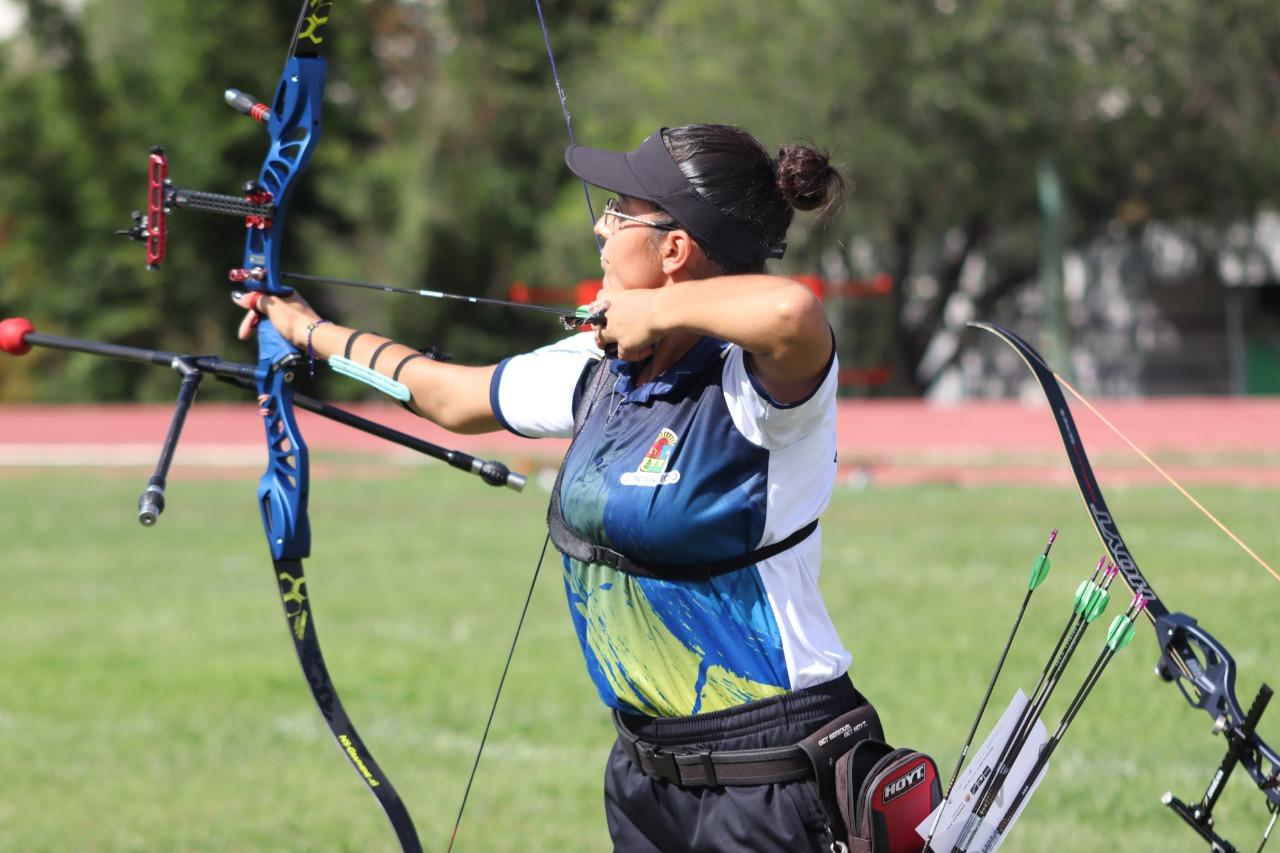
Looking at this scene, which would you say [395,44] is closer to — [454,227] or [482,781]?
[454,227]

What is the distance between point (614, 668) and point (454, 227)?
30.2 metres

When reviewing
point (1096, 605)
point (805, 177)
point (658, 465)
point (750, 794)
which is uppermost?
point (805, 177)

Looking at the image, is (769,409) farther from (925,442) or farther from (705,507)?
(925,442)

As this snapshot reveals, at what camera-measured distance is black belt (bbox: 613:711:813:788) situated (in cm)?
270

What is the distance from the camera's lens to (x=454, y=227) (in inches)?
1280

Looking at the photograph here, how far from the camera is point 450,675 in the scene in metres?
7.97

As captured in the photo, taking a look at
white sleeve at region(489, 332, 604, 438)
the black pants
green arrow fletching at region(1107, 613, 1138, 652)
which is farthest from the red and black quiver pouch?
white sleeve at region(489, 332, 604, 438)

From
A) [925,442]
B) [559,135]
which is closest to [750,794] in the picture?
[925,442]

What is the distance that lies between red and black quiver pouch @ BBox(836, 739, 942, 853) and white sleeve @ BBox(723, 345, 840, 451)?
21.6 inches

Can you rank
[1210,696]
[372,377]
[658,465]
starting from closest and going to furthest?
[1210,696] < [658,465] < [372,377]

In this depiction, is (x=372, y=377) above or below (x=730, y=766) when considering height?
above

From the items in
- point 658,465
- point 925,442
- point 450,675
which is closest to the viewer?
point 658,465

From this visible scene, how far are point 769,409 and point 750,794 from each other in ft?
2.20

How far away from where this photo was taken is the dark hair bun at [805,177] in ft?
8.77
